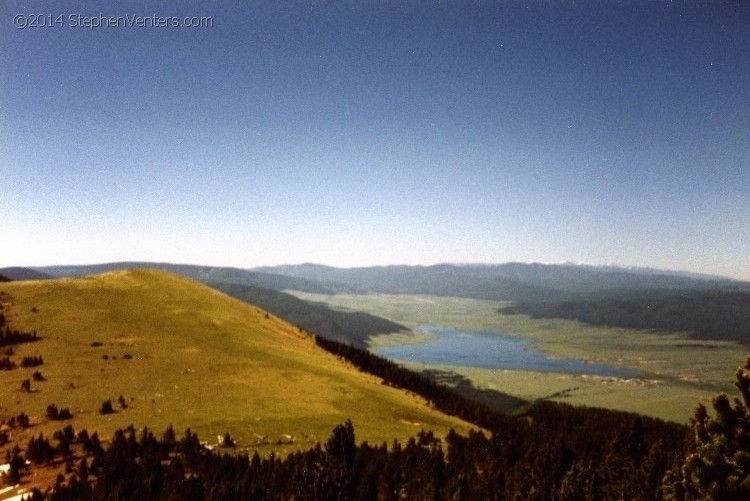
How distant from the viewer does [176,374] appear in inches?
2037

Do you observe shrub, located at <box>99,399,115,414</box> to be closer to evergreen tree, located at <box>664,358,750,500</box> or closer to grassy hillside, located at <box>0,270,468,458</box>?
grassy hillside, located at <box>0,270,468,458</box>

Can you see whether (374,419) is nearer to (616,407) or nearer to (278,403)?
(278,403)

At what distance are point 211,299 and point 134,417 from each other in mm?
56202

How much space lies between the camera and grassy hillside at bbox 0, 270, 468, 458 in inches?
1602

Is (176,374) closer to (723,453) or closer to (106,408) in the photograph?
(106,408)

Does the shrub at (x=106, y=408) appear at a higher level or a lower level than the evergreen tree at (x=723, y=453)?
lower

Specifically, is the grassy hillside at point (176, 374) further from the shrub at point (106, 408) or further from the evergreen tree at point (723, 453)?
the evergreen tree at point (723, 453)

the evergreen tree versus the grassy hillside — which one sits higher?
the evergreen tree

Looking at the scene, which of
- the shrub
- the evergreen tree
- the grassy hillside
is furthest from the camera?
the grassy hillside

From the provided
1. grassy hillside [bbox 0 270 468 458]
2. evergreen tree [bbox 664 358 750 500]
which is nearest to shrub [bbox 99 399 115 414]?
grassy hillside [bbox 0 270 468 458]

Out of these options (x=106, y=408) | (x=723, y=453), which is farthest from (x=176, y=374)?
(x=723, y=453)

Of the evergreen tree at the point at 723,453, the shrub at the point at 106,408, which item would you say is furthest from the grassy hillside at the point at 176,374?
the evergreen tree at the point at 723,453

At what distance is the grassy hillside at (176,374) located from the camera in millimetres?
40688

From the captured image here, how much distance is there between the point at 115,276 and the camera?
91.4m
